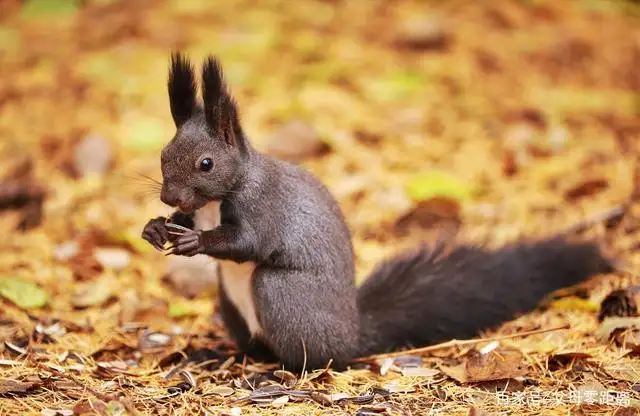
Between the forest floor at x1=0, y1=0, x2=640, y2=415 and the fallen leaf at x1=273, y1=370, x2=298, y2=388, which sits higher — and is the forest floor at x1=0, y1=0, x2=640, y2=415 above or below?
above

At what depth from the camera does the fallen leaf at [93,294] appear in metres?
3.45

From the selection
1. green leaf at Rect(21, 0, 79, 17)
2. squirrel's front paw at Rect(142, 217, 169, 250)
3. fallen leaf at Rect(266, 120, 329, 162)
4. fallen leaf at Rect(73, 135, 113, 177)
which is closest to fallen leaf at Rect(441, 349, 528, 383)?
squirrel's front paw at Rect(142, 217, 169, 250)

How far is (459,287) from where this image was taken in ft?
10.2

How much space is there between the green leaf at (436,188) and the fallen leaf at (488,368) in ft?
5.18

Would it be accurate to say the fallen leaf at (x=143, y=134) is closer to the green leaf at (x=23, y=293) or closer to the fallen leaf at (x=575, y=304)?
the green leaf at (x=23, y=293)

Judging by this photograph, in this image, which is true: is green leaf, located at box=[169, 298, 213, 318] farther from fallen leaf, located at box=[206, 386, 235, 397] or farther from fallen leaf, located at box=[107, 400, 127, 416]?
fallen leaf, located at box=[107, 400, 127, 416]

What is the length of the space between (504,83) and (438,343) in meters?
3.18

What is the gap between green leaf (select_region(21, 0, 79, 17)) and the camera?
630 centimetres

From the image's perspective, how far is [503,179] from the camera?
4676 mm

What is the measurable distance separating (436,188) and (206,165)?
6.48 ft

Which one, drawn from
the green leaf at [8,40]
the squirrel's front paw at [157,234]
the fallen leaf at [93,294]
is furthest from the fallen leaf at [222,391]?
the green leaf at [8,40]

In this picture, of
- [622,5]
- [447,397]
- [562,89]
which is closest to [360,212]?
[447,397]

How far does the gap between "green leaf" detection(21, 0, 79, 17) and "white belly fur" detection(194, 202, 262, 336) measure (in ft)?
13.4

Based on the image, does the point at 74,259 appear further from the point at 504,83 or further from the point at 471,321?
the point at 504,83
